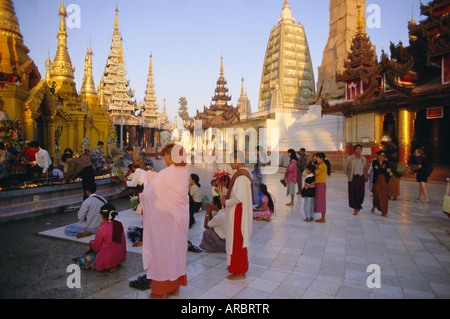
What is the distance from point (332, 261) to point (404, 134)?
636 inches

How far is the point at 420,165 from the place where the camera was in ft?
32.1

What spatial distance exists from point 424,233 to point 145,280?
5959 millimetres

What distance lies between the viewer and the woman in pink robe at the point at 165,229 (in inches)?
133

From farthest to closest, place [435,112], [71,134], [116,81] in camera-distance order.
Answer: [116,81] → [435,112] → [71,134]

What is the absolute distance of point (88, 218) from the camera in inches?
219

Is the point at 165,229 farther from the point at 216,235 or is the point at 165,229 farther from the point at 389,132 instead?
the point at 389,132

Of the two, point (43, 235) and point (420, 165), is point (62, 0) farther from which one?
point (420, 165)

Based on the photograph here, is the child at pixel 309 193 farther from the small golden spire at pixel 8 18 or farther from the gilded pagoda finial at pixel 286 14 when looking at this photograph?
the gilded pagoda finial at pixel 286 14

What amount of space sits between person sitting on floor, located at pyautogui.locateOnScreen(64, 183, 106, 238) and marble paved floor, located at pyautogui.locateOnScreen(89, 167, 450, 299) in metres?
1.97

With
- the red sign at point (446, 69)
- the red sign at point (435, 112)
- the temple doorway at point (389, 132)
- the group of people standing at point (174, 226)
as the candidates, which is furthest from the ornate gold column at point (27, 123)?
the red sign at point (446, 69)

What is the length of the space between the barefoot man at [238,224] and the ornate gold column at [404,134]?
1691cm

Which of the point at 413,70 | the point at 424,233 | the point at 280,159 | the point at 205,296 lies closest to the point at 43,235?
the point at 205,296

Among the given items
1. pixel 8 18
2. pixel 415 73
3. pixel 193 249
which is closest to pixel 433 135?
pixel 415 73
